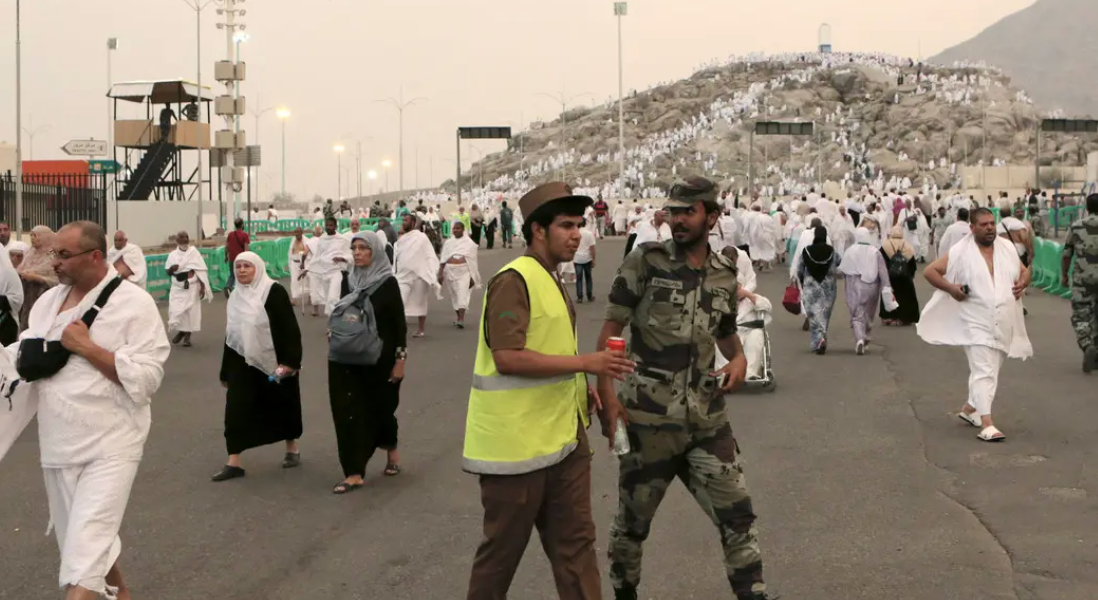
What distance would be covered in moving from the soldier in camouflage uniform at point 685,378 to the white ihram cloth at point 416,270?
44.2ft

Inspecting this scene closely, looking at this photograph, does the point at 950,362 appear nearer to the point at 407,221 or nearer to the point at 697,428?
the point at 407,221

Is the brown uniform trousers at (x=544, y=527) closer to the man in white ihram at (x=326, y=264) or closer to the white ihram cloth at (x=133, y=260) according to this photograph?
the white ihram cloth at (x=133, y=260)

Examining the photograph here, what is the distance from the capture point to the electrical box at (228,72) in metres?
41.2

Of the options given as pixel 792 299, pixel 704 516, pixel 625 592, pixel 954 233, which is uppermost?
pixel 954 233

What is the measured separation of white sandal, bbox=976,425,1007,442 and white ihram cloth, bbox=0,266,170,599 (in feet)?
21.1

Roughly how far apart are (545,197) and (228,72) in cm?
3828

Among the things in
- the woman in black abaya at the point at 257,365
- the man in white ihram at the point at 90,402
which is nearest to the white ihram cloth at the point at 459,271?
the woman in black abaya at the point at 257,365

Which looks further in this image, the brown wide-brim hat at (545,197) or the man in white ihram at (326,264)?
the man in white ihram at (326,264)

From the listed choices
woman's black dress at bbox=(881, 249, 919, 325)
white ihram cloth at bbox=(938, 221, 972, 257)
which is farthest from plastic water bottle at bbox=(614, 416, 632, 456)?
woman's black dress at bbox=(881, 249, 919, 325)

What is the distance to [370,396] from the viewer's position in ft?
28.2

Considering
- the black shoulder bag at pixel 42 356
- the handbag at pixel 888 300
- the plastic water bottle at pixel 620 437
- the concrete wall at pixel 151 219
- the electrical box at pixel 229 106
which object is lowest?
the plastic water bottle at pixel 620 437

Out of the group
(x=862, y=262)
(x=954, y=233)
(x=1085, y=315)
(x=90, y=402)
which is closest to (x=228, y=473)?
(x=90, y=402)

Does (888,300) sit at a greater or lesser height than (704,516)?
greater

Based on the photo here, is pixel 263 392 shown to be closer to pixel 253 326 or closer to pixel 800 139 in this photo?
pixel 253 326
